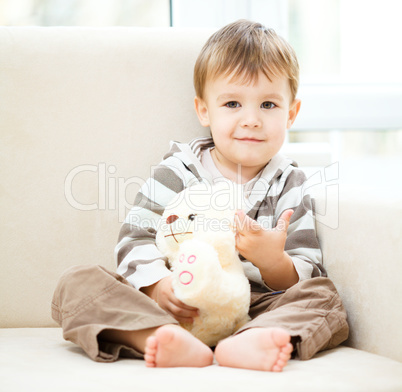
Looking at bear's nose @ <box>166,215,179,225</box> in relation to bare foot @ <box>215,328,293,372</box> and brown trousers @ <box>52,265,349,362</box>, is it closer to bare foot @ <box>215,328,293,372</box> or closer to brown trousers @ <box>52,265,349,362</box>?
brown trousers @ <box>52,265,349,362</box>

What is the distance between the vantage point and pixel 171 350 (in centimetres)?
75

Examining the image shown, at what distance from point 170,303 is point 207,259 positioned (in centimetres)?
13

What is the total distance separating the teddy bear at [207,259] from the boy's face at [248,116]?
19 centimetres

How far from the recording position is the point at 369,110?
6.04 feet

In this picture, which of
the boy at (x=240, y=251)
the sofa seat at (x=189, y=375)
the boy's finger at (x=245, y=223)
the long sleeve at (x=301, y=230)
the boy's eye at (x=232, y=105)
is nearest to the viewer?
the sofa seat at (x=189, y=375)

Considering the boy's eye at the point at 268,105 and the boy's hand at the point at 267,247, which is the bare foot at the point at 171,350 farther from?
the boy's eye at the point at 268,105

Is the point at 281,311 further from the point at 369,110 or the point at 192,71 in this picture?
the point at 369,110

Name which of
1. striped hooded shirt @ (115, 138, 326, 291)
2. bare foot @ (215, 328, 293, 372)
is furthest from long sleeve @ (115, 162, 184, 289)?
bare foot @ (215, 328, 293, 372)

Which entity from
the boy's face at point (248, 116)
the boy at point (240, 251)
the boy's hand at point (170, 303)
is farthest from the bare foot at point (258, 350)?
the boy's face at point (248, 116)

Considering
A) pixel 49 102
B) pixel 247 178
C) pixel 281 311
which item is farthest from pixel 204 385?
pixel 49 102

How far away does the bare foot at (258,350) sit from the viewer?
0.73m

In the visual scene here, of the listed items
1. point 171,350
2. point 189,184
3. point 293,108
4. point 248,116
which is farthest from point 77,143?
point 171,350

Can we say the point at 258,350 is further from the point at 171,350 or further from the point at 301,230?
the point at 301,230

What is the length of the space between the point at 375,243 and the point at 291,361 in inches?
9.0
